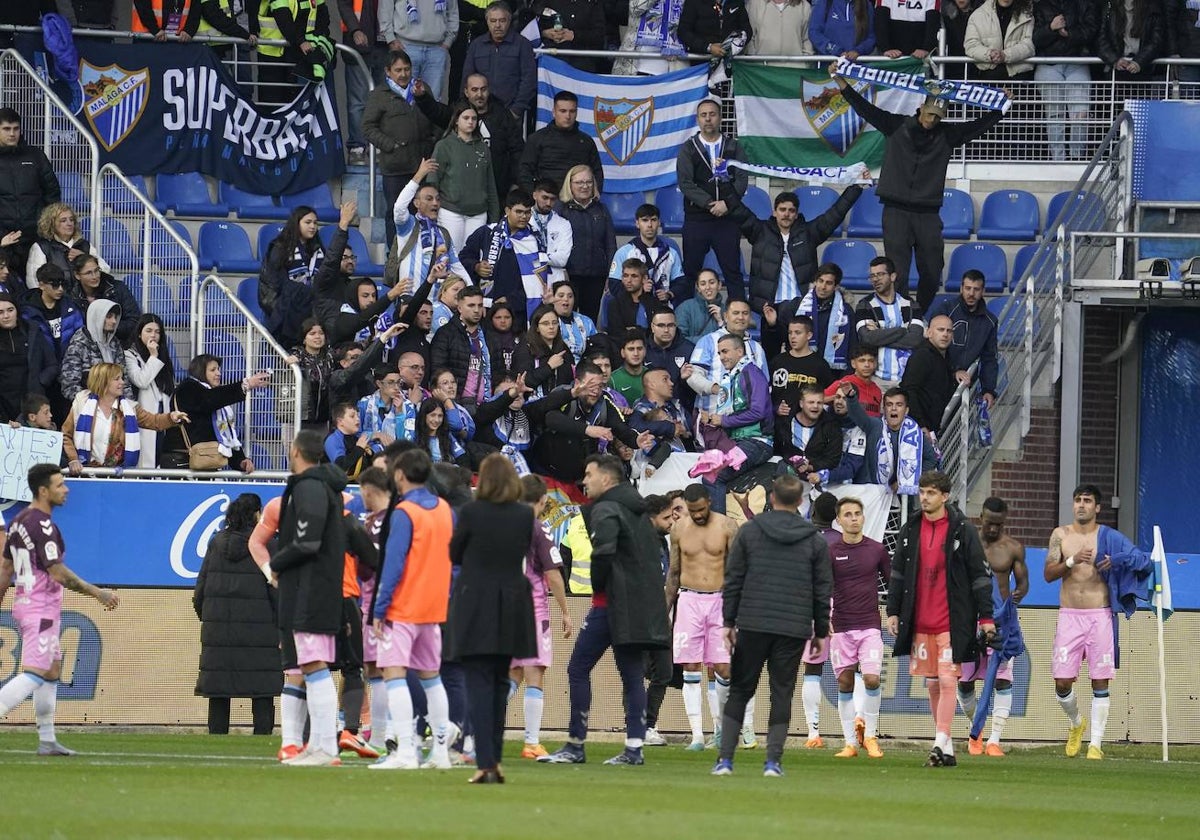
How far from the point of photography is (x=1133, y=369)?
990 inches

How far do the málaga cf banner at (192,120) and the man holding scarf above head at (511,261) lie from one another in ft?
10.2

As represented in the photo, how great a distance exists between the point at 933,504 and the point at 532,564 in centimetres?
320

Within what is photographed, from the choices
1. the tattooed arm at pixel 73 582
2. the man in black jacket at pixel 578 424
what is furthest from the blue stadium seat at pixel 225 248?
the tattooed arm at pixel 73 582

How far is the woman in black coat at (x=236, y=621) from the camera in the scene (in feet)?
58.9

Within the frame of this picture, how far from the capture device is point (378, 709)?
14.5m

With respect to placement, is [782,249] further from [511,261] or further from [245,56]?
[245,56]

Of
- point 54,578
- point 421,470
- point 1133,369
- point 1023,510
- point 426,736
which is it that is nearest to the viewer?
point 421,470

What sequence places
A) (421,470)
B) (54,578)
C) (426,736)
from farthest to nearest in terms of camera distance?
1. (426,736)
2. (54,578)
3. (421,470)

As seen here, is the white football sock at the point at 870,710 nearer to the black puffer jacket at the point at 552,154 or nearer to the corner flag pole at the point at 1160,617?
the corner flag pole at the point at 1160,617

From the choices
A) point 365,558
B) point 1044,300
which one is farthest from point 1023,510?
point 365,558

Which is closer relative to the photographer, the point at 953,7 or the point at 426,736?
the point at 426,736

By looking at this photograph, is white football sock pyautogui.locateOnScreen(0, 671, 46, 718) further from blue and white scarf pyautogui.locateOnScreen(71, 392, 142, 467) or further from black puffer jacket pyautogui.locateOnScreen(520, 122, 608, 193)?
black puffer jacket pyautogui.locateOnScreen(520, 122, 608, 193)

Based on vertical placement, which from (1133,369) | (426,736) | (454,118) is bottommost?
(426,736)

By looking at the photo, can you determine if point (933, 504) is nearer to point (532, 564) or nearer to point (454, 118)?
point (532, 564)
